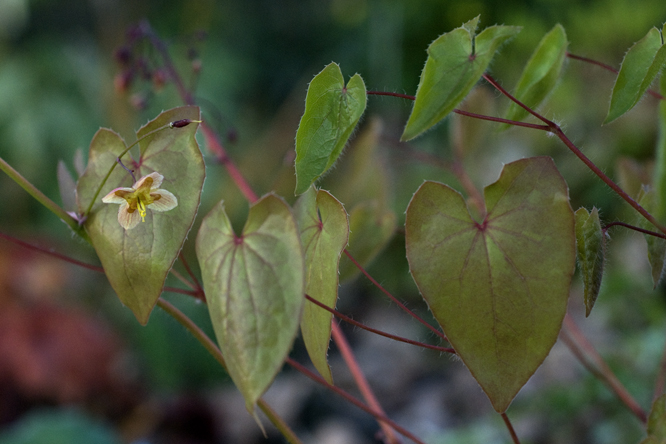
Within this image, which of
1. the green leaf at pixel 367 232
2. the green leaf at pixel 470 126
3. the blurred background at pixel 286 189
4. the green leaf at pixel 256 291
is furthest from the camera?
the blurred background at pixel 286 189

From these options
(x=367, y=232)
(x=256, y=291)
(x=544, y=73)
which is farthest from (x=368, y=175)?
(x=256, y=291)

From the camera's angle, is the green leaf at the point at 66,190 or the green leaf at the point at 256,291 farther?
the green leaf at the point at 66,190

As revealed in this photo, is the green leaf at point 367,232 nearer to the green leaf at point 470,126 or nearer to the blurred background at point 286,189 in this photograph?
the blurred background at point 286,189

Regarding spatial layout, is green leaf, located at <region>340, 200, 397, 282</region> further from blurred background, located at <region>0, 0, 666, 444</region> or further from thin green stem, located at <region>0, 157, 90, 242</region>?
thin green stem, located at <region>0, 157, 90, 242</region>

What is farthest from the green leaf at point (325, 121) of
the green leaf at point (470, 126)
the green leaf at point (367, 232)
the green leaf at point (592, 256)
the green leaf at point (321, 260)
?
the green leaf at point (470, 126)

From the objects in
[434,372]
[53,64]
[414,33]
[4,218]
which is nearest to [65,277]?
[4,218]

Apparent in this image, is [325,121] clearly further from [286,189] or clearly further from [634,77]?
[286,189]

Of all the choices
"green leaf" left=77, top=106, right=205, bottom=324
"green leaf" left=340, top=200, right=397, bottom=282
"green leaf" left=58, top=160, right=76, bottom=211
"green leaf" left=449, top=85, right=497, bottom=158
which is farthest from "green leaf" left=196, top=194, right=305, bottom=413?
"green leaf" left=449, top=85, right=497, bottom=158
